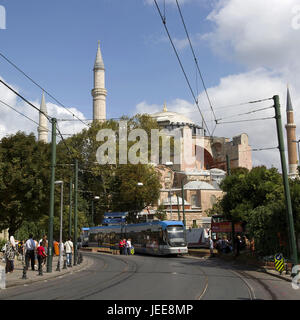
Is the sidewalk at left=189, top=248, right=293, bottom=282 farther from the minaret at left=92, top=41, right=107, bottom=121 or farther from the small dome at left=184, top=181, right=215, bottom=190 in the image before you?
the minaret at left=92, top=41, right=107, bottom=121

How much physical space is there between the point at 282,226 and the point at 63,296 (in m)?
12.0

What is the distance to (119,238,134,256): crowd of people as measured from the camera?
34.4 m

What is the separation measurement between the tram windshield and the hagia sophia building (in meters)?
15.5

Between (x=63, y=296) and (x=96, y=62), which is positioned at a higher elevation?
(x=96, y=62)

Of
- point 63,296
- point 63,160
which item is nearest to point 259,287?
point 63,296

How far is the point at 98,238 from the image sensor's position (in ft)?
147

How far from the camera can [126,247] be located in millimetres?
34500

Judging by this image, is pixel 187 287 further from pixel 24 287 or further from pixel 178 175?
pixel 178 175

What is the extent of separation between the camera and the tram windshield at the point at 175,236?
29562 millimetres

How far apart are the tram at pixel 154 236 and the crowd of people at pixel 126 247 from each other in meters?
0.63

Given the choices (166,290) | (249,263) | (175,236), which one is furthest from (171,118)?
(166,290)

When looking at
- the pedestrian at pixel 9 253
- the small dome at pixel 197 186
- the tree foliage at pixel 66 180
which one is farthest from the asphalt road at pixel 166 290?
the small dome at pixel 197 186

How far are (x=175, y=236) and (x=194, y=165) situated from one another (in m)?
58.7
